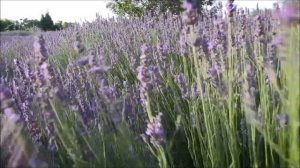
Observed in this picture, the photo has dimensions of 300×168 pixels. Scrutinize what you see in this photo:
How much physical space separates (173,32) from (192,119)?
2.29 meters

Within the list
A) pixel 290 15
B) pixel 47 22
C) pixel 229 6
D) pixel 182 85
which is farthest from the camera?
pixel 47 22

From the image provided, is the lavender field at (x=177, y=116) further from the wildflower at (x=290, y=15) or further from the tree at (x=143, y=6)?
the tree at (x=143, y=6)

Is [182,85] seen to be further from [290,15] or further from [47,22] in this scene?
[47,22]

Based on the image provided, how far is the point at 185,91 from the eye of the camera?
88.1 inches

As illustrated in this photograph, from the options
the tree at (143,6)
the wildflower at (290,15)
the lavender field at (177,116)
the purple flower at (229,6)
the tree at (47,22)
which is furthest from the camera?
the tree at (47,22)

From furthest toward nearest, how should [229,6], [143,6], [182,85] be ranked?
[143,6] < [182,85] < [229,6]

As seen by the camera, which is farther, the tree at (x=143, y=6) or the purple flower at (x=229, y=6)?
the tree at (x=143, y=6)

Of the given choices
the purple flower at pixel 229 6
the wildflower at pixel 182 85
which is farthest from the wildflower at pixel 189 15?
the wildflower at pixel 182 85

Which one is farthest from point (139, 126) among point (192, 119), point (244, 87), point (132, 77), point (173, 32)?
point (173, 32)

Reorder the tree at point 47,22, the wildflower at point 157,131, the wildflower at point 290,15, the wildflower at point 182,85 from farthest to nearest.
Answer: the tree at point 47,22, the wildflower at point 182,85, the wildflower at point 157,131, the wildflower at point 290,15

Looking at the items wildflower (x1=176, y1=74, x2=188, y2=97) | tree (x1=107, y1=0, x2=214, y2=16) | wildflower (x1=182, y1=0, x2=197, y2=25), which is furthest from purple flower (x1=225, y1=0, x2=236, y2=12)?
tree (x1=107, y1=0, x2=214, y2=16)

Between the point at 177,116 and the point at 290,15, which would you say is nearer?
the point at 290,15

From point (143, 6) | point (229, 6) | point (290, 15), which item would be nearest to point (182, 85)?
point (229, 6)

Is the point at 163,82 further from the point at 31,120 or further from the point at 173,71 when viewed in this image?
the point at 31,120
